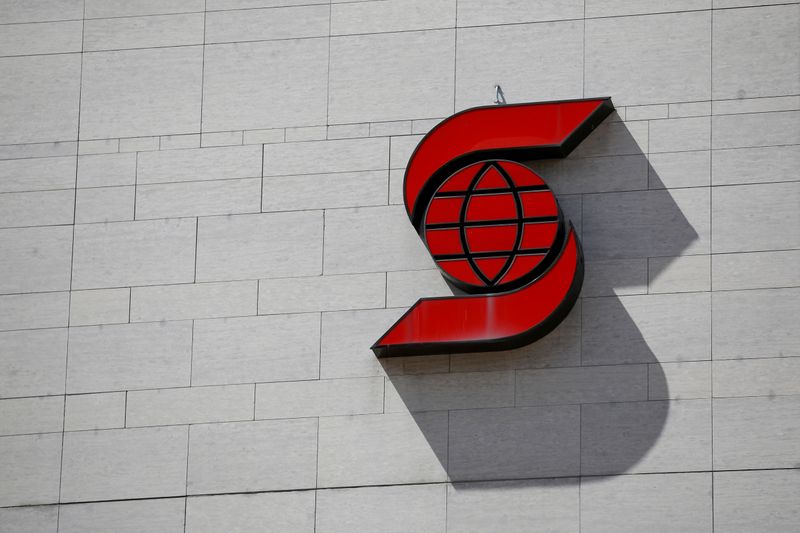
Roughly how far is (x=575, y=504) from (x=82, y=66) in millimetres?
8604

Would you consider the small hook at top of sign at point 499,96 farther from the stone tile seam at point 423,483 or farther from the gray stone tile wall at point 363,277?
the stone tile seam at point 423,483

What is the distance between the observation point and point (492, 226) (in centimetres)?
1605

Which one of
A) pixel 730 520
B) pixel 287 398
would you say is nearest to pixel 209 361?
pixel 287 398

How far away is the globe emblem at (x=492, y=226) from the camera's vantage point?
52.2 ft

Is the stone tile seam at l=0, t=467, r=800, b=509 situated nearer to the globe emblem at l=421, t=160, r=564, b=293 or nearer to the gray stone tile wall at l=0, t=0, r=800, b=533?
the gray stone tile wall at l=0, t=0, r=800, b=533

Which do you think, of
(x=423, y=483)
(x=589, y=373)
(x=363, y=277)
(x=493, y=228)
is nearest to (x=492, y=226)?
(x=493, y=228)

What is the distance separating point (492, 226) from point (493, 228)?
0.03 m

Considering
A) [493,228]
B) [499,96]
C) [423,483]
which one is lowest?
[423,483]

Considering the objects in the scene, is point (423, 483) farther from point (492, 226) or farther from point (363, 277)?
point (492, 226)

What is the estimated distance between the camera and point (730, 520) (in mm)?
15039

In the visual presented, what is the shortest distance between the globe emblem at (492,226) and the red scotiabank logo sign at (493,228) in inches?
Answer: 0.5

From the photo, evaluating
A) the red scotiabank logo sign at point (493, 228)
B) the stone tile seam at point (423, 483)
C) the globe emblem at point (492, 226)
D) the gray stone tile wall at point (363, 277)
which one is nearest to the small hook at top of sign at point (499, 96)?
the gray stone tile wall at point (363, 277)

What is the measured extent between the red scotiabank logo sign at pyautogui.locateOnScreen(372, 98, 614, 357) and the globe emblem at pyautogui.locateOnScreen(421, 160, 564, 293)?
0.04 ft

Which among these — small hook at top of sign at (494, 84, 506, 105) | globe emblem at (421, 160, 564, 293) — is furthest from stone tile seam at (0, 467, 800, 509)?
small hook at top of sign at (494, 84, 506, 105)
